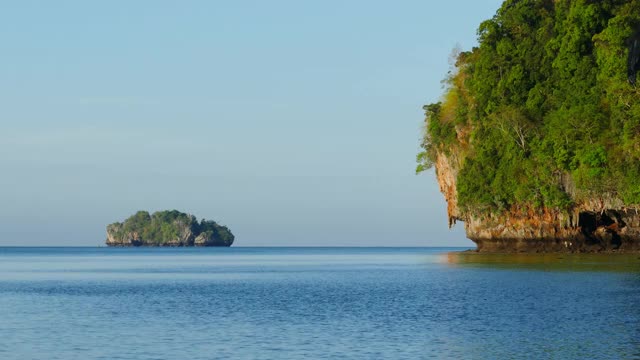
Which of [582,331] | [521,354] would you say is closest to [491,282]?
[582,331]

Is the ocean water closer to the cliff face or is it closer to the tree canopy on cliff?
the tree canopy on cliff

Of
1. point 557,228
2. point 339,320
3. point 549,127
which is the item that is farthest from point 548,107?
point 339,320

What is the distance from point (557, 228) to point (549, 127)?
1233 centimetres

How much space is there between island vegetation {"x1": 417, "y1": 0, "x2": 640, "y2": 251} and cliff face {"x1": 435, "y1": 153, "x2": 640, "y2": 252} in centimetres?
14

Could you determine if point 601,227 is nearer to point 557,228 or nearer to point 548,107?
point 557,228

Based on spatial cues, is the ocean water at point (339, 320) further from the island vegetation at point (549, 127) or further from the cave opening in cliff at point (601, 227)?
the cave opening in cliff at point (601, 227)

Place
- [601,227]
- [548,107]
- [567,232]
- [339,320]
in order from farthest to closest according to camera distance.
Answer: [567,232]
[601,227]
[548,107]
[339,320]

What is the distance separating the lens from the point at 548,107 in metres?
101

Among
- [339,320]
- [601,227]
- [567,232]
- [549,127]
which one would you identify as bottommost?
[339,320]

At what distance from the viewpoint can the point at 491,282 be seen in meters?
62.1

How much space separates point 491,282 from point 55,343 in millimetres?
34820

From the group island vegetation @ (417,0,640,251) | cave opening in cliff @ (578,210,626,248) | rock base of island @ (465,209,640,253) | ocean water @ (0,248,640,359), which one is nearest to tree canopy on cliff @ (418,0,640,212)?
island vegetation @ (417,0,640,251)

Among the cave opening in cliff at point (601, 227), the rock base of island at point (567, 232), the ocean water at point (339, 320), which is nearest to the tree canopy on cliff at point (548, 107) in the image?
the rock base of island at point (567, 232)

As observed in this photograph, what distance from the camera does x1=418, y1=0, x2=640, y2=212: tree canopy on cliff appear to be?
90938mm
